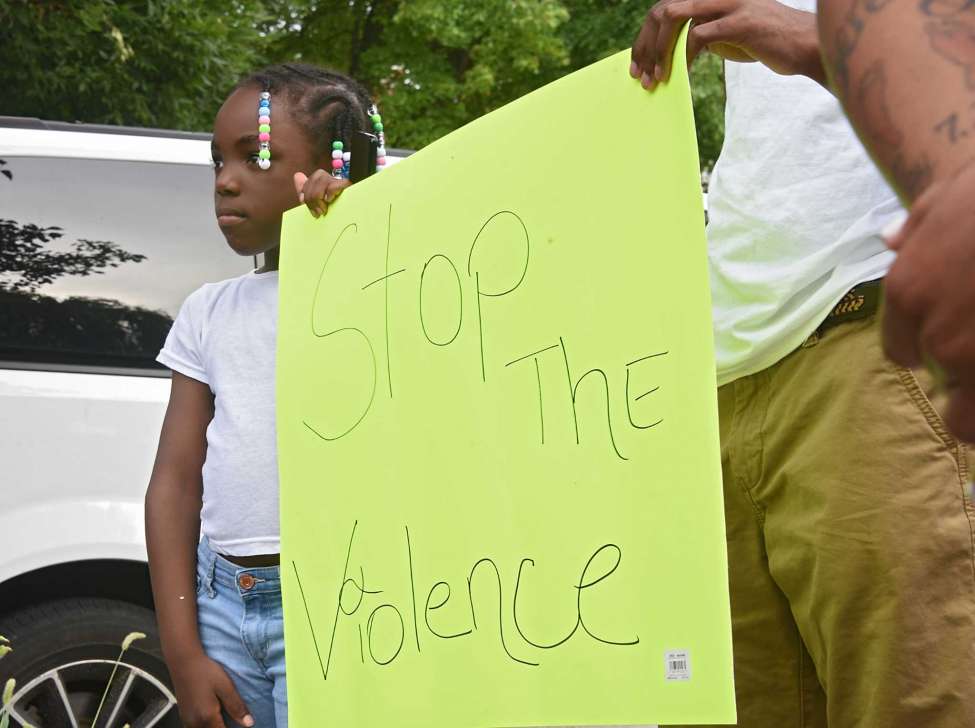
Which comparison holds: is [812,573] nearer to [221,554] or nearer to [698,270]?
[698,270]

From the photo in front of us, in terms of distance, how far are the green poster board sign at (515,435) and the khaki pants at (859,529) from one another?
31 centimetres

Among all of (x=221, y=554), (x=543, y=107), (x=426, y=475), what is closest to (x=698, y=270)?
(x=543, y=107)

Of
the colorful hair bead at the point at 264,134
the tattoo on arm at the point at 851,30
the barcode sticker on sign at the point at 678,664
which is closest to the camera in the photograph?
the tattoo on arm at the point at 851,30

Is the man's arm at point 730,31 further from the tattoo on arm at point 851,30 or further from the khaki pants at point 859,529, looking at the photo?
the tattoo on arm at point 851,30

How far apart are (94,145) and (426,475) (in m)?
2.11

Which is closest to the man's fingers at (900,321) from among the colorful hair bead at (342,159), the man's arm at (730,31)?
the man's arm at (730,31)

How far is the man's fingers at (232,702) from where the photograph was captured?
5.54 ft

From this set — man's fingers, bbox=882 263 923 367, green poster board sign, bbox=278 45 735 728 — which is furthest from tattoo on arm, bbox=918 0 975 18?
green poster board sign, bbox=278 45 735 728

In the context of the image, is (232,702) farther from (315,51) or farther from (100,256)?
(315,51)

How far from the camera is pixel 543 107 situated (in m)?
1.43

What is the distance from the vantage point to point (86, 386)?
3.00 metres

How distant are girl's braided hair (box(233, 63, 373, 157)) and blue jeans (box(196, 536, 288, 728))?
2.20 ft

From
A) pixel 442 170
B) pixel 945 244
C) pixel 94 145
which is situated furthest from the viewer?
pixel 94 145

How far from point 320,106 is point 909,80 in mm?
1451
